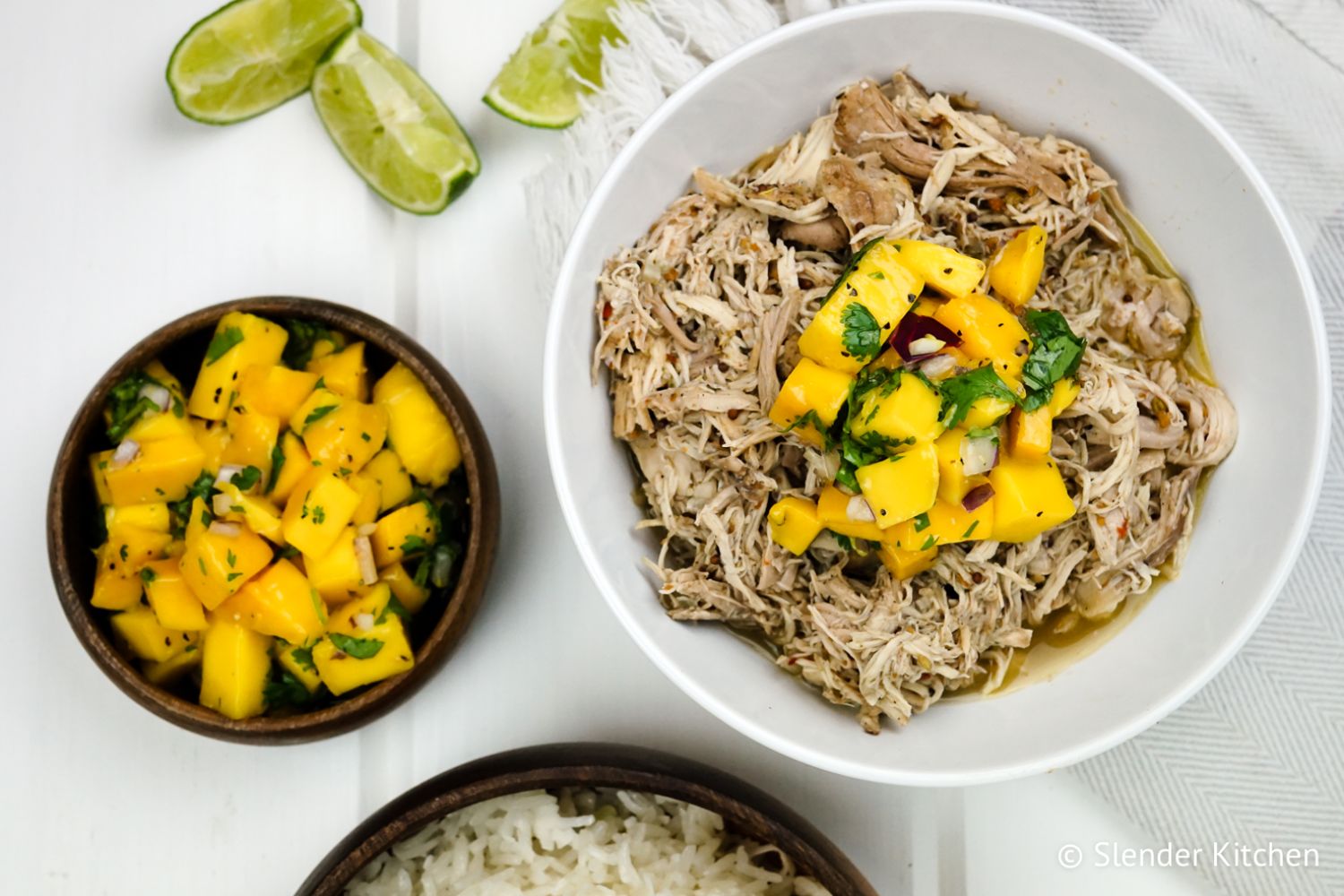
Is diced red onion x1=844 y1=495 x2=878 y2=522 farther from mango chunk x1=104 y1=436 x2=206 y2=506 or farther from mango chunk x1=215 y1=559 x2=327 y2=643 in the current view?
mango chunk x1=104 y1=436 x2=206 y2=506

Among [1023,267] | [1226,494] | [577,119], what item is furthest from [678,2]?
[1226,494]

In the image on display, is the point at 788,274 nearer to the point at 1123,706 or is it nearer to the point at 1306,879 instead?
the point at 1123,706

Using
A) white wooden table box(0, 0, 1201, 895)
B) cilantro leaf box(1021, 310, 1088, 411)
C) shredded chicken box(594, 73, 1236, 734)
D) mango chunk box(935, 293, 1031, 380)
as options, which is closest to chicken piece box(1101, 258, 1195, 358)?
shredded chicken box(594, 73, 1236, 734)

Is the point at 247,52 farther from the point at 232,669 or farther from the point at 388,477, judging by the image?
the point at 232,669

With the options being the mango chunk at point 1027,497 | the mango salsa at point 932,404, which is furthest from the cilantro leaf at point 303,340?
the mango chunk at point 1027,497

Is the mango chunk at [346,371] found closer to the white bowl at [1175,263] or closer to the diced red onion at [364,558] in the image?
the diced red onion at [364,558]
